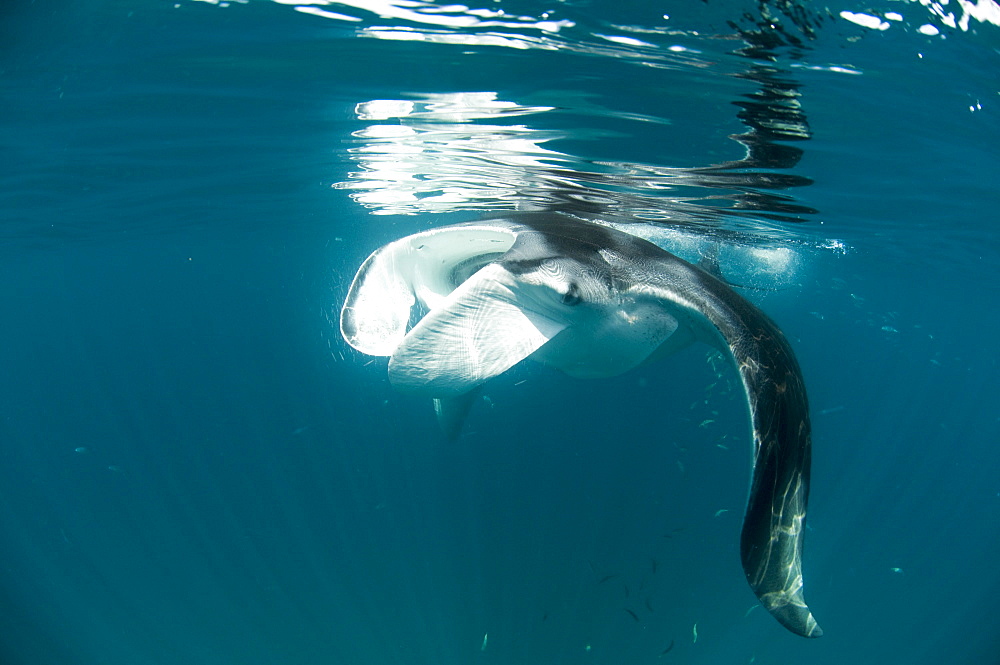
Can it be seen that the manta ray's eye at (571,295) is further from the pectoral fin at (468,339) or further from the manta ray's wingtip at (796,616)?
the manta ray's wingtip at (796,616)

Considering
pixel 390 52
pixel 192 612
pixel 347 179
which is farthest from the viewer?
pixel 192 612

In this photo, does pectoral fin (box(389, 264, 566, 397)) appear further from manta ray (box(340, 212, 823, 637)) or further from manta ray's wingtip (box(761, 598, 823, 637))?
manta ray's wingtip (box(761, 598, 823, 637))

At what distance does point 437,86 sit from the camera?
218 inches

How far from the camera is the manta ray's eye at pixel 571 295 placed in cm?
300

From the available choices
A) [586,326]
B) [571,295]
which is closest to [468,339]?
[571,295]

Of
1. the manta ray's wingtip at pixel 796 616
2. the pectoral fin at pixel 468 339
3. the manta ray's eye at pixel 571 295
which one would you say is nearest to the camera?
the manta ray's wingtip at pixel 796 616

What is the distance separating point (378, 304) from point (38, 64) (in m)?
4.76

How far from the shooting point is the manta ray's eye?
118 inches

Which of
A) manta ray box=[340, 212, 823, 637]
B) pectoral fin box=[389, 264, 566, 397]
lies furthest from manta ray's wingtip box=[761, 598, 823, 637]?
pectoral fin box=[389, 264, 566, 397]

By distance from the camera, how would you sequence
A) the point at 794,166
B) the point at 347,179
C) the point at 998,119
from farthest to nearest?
1. the point at 347,179
2. the point at 794,166
3. the point at 998,119

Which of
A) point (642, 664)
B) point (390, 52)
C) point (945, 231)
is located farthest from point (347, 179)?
point (945, 231)

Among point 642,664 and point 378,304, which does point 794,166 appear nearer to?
point 378,304

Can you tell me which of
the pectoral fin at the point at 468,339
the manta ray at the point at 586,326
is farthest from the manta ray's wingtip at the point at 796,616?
the pectoral fin at the point at 468,339

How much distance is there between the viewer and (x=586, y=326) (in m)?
3.40
